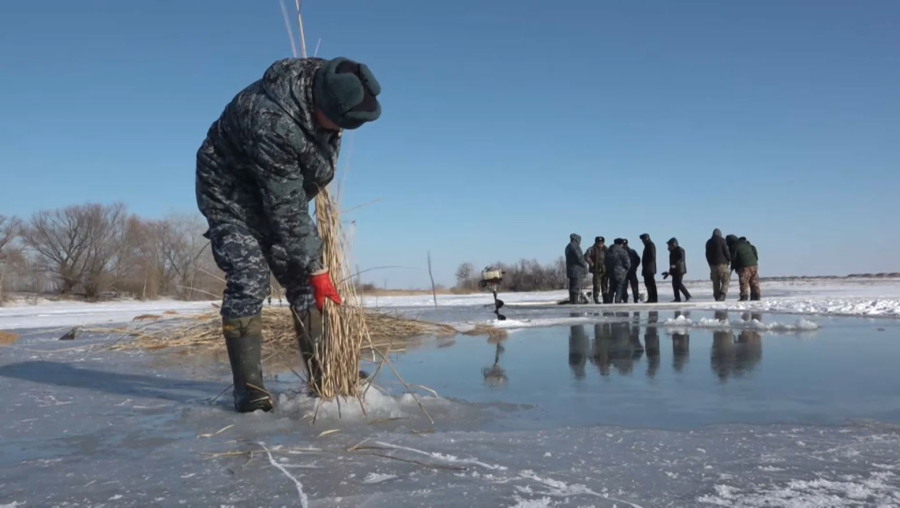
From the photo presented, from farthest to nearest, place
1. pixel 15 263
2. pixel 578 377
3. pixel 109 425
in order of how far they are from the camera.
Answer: pixel 15 263 → pixel 578 377 → pixel 109 425

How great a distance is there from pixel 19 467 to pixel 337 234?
1.57 meters

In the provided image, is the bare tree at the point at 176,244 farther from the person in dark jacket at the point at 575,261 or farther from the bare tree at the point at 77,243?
the person in dark jacket at the point at 575,261

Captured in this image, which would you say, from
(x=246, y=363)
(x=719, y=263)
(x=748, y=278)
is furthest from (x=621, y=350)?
(x=748, y=278)

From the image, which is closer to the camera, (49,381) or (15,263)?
(49,381)

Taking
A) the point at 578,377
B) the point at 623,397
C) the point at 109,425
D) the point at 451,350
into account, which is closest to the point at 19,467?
the point at 109,425

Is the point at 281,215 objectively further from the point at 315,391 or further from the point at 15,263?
the point at 15,263

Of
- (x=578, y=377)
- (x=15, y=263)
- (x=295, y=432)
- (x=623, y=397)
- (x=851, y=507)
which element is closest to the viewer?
(x=851, y=507)

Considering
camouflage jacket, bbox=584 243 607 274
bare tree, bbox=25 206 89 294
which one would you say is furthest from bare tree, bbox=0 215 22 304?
camouflage jacket, bbox=584 243 607 274

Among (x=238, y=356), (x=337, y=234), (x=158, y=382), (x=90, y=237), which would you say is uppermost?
(x=90, y=237)

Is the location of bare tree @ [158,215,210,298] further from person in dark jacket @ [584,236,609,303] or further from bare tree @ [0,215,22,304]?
person in dark jacket @ [584,236,609,303]

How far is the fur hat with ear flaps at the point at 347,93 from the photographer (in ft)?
8.47

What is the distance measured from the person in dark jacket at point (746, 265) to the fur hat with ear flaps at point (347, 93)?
1261 centimetres

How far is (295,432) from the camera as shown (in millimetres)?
2322

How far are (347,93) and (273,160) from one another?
1.40 feet
